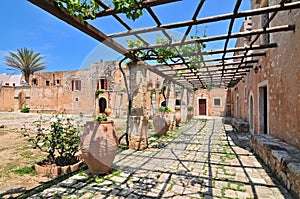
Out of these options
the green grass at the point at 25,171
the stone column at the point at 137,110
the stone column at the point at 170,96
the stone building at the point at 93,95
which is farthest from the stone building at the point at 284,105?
the stone building at the point at 93,95

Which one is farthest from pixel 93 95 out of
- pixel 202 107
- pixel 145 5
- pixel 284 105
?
pixel 145 5

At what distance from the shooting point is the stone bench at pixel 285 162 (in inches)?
92.9

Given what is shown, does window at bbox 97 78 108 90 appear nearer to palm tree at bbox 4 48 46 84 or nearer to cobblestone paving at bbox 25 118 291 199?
palm tree at bbox 4 48 46 84

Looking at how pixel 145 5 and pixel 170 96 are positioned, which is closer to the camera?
pixel 145 5

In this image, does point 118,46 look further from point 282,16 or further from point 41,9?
point 282,16

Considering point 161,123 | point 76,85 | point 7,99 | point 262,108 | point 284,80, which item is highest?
point 76,85

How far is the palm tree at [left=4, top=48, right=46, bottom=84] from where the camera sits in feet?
79.9

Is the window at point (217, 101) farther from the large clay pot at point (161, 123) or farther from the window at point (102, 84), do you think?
the large clay pot at point (161, 123)

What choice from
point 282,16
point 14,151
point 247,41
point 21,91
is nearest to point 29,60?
point 21,91

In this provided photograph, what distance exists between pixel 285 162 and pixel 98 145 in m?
2.64

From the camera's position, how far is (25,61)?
25.6 metres

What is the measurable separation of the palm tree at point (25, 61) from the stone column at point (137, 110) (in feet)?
83.8

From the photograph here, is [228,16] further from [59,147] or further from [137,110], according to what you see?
[59,147]

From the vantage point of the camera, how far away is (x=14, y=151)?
4.89 m
